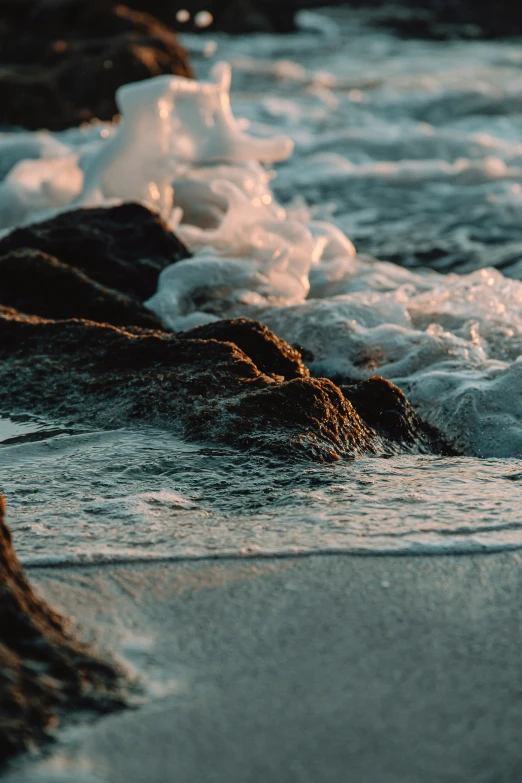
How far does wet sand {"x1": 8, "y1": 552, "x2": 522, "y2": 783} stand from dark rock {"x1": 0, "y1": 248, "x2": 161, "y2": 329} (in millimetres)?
2013

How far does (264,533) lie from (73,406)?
3.48 ft

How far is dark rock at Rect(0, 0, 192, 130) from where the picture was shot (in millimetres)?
10914

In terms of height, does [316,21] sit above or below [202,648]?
above

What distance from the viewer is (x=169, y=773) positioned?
1384mm

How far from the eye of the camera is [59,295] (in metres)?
3.92

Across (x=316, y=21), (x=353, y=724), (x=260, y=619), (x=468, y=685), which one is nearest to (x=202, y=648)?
(x=260, y=619)

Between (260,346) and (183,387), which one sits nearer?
(183,387)

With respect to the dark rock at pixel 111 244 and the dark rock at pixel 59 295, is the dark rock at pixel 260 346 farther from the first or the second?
the dark rock at pixel 111 244

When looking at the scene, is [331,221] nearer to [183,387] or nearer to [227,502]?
[183,387]

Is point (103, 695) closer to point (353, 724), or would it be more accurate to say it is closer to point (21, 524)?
point (353, 724)

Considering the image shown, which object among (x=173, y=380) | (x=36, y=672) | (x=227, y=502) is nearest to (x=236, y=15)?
(x=173, y=380)

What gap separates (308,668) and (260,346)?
170 centimetres

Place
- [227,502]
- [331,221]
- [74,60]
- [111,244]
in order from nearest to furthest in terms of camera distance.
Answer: [227,502] → [111,244] → [331,221] → [74,60]

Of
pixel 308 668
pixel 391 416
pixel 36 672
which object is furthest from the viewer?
pixel 391 416
